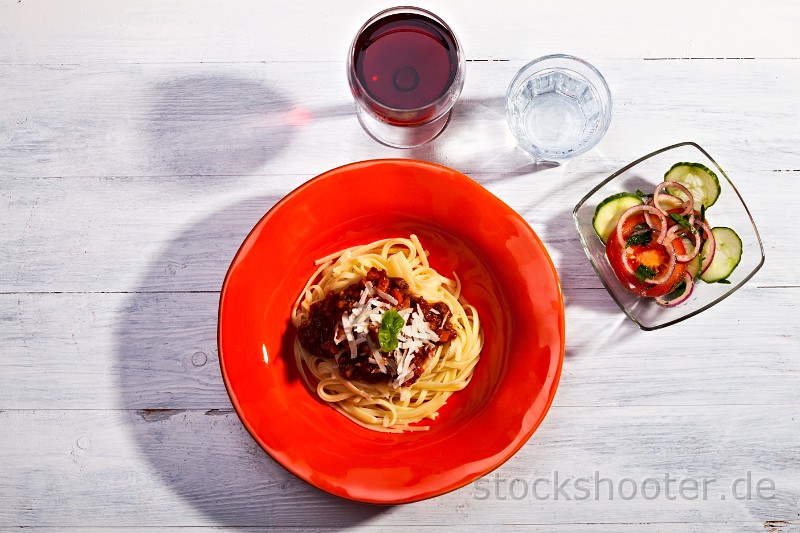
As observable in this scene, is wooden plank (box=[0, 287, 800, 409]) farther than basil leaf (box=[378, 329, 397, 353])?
Yes

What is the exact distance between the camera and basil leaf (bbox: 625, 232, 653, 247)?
2859mm

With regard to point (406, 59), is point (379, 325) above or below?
below

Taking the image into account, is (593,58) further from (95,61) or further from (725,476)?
(95,61)

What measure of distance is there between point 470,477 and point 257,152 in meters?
1.74

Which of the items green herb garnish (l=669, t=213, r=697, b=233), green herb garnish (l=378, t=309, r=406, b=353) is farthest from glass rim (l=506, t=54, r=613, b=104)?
green herb garnish (l=378, t=309, r=406, b=353)

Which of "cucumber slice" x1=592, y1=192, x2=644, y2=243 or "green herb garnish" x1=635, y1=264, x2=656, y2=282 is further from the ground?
"cucumber slice" x1=592, y1=192, x2=644, y2=243

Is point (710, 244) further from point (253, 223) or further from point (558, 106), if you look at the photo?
point (253, 223)

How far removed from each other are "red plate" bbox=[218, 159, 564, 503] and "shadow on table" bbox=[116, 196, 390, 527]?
377 millimetres

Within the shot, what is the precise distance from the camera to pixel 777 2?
3.13 meters

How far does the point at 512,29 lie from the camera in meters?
3.12

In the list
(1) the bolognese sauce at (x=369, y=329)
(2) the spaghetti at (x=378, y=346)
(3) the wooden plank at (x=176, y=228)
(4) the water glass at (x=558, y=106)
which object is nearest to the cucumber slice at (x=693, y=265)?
(3) the wooden plank at (x=176, y=228)

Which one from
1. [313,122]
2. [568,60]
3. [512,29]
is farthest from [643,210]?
[313,122]

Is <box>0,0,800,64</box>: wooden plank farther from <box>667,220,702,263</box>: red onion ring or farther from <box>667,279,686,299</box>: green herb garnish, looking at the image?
<box>667,279,686,299</box>: green herb garnish

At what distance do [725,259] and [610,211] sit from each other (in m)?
0.54
